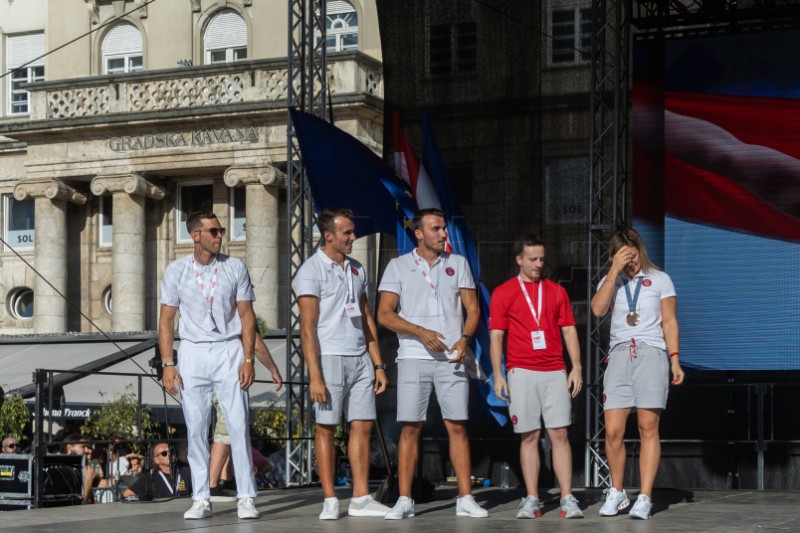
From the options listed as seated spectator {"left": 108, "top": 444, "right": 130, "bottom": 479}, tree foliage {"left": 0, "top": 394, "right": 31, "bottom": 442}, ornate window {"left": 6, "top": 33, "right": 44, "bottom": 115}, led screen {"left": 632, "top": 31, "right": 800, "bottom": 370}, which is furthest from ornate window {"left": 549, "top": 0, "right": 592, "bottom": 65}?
ornate window {"left": 6, "top": 33, "right": 44, "bottom": 115}

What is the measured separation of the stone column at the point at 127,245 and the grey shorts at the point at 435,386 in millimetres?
25793

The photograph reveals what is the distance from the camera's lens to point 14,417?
70.4 ft

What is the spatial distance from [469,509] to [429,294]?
1412 millimetres

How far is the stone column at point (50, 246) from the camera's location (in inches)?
1405

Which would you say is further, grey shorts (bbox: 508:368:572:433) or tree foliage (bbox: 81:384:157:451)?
tree foliage (bbox: 81:384:157:451)

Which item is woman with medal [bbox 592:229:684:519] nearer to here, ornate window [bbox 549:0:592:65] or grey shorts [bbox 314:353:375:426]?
grey shorts [bbox 314:353:375:426]

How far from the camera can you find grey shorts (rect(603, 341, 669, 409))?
32.0 ft

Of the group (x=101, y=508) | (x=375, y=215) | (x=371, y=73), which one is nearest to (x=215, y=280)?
(x=101, y=508)

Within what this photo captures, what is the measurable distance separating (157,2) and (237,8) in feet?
7.08

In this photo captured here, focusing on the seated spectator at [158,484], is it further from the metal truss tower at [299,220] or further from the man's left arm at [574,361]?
the man's left arm at [574,361]

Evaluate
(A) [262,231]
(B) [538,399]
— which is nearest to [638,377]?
(B) [538,399]

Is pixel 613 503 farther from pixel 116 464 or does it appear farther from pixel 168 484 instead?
pixel 116 464

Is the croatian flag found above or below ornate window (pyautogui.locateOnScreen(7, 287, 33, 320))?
above

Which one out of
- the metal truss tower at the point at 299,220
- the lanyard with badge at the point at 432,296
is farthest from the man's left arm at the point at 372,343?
the metal truss tower at the point at 299,220
